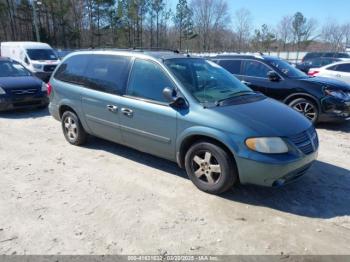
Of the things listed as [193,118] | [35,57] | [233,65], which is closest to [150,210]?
[193,118]

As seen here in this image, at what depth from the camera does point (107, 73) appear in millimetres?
5102

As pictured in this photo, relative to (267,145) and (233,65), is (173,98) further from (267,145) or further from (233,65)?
(233,65)

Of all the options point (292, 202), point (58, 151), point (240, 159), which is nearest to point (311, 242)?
point (292, 202)

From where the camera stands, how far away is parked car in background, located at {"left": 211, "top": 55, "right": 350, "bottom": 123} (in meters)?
7.28

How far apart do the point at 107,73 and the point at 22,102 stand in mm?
4812

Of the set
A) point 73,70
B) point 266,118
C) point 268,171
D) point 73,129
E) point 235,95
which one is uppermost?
point 73,70

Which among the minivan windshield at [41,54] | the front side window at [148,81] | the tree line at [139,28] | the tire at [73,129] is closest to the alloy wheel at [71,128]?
the tire at [73,129]

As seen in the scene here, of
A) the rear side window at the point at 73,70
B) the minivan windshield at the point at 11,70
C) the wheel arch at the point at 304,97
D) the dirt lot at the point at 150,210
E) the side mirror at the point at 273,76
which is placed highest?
the rear side window at the point at 73,70

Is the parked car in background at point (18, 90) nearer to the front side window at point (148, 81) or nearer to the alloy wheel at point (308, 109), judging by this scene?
the front side window at point (148, 81)

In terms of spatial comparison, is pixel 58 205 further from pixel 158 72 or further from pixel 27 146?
pixel 27 146

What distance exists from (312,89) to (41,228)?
654 centimetres

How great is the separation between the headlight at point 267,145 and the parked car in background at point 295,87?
3.95 meters

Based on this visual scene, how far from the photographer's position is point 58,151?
18.9 ft

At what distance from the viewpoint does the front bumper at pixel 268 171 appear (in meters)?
3.59
